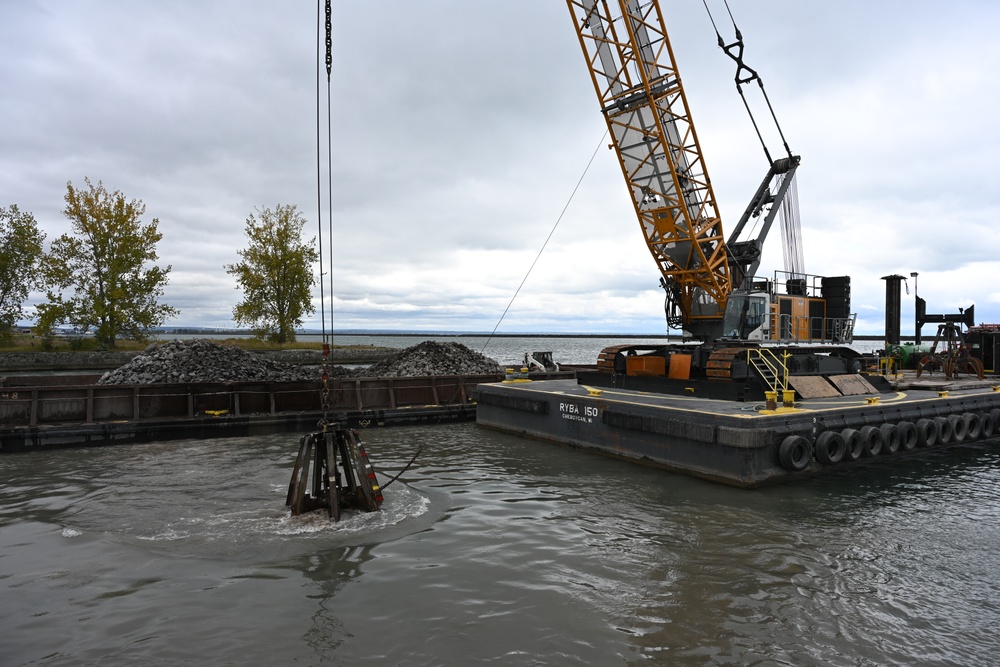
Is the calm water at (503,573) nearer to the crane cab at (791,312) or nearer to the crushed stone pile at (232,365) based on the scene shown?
the crane cab at (791,312)

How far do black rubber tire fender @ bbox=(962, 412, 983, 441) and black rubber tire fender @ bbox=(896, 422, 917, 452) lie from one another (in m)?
2.93

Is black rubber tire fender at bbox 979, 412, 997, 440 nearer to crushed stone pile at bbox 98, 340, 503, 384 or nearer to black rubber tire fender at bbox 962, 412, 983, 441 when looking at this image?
black rubber tire fender at bbox 962, 412, 983, 441

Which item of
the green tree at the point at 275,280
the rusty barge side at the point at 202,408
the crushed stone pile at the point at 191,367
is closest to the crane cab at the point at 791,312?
the rusty barge side at the point at 202,408

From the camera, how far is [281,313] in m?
57.5

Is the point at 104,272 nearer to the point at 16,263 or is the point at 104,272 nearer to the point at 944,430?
the point at 16,263

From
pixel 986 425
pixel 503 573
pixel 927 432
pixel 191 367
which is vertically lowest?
pixel 503 573

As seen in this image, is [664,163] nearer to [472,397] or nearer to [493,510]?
[472,397]

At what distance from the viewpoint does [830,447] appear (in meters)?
12.0

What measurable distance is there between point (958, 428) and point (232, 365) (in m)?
25.0

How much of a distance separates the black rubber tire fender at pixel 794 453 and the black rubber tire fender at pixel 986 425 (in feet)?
28.3

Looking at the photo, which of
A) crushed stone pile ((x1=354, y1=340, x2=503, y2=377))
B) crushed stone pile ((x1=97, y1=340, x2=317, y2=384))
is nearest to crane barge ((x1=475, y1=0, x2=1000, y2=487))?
crushed stone pile ((x1=354, y1=340, x2=503, y2=377))

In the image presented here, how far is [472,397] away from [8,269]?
51.7 m

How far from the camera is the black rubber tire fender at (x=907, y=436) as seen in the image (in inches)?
533

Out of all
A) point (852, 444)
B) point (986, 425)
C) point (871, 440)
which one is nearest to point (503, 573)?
point (852, 444)
